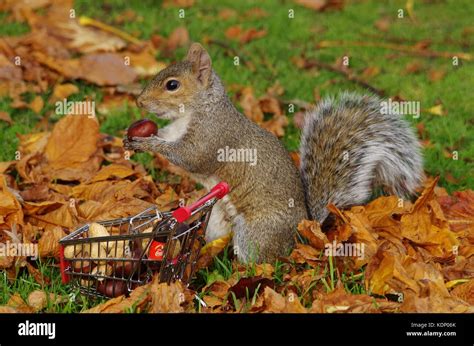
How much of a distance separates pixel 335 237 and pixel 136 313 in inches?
40.1

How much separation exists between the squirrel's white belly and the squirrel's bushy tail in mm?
355

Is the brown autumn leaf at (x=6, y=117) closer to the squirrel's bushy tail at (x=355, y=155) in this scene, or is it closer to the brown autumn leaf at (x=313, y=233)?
the squirrel's bushy tail at (x=355, y=155)

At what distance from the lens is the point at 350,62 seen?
5.48m

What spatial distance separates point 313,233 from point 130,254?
0.77 meters

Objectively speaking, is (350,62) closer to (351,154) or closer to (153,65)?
(153,65)

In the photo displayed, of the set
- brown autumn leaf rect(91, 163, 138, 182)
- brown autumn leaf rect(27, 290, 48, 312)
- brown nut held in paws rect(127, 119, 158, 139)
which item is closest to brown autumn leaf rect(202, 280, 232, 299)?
brown autumn leaf rect(27, 290, 48, 312)

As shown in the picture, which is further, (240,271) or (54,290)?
(240,271)

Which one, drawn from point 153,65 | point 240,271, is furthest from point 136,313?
point 153,65

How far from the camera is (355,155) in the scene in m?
3.54

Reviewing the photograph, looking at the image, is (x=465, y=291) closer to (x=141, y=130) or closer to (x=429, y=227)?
(x=429, y=227)

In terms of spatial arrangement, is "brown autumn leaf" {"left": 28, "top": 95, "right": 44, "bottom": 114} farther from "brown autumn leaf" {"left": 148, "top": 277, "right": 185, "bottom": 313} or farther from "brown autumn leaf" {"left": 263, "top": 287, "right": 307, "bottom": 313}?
"brown autumn leaf" {"left": 263, "top": 287, "right": 307, "bottom": 313}

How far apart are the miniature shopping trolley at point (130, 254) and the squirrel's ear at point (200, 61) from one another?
2.25 ft

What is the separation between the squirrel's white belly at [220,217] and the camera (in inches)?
140

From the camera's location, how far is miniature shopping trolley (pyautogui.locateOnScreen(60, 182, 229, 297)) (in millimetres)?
2936
